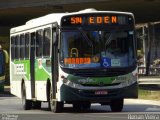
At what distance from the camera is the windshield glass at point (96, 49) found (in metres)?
20.6

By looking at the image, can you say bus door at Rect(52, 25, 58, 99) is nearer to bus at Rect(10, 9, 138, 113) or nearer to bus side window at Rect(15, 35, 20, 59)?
bus at Rect(10, 9, 138, 113)

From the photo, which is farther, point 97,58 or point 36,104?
point 36,104

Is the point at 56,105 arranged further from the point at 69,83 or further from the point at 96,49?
the point at 96,49

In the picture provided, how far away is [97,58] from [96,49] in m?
0.28

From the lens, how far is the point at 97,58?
68.0 feet

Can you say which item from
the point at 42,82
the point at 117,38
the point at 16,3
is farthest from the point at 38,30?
the point at 16,3

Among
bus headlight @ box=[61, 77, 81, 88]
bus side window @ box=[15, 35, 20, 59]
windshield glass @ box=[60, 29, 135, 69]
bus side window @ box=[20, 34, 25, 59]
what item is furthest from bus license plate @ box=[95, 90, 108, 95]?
bus side window @ box=[15, 35, 20, 59]

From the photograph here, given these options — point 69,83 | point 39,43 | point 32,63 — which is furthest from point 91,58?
point 32,63

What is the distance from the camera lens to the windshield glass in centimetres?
2061

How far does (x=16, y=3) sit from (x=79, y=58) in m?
Answer: 27.8

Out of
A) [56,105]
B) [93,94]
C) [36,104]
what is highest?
[93,94]

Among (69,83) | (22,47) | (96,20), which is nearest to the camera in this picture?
(69,83)

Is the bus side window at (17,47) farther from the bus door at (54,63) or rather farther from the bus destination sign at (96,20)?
the bus destination sign at (96,20)

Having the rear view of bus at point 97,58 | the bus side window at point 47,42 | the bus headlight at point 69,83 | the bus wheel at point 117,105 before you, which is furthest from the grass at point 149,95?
the bus headlight at point 69,83
